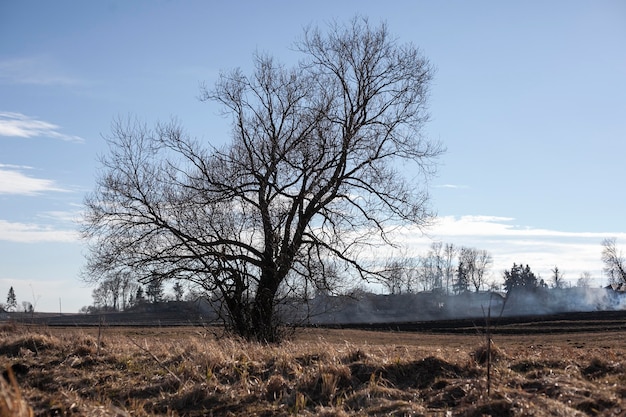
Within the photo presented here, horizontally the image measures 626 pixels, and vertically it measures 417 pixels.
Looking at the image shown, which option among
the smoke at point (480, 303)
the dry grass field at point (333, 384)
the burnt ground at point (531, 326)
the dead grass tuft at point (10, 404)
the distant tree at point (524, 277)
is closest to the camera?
the dead grass tuft at point (10, 404)

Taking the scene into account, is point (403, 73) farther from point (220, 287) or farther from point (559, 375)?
point (559, 375)

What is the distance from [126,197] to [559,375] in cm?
1334

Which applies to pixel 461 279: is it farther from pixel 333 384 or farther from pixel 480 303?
pixel 333 384

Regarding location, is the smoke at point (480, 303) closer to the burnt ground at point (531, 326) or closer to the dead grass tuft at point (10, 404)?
the burnt ground at point (531, 326)

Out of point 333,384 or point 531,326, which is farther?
point 531,326

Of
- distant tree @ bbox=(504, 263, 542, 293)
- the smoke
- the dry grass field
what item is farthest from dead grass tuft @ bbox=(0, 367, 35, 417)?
distant tree @ bbox=(504, 263, 542, 293)

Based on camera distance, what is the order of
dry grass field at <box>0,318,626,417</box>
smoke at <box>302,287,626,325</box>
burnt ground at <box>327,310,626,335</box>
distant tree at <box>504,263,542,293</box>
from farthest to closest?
distant tree at <box>504,263,542,293</box> → smoke at <box>302,287,626,325</box> → burnt ground at <box>327,310,626,335</box> → dry grass field at <box>0,318,626,417</box>

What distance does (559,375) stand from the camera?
6.93m

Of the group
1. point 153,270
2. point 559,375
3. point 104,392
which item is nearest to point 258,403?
point 104,392

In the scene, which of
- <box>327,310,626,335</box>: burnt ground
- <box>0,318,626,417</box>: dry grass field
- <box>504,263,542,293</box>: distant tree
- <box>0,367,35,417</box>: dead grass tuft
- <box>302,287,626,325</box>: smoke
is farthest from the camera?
<box>504,263,542,293</box>: distant tree

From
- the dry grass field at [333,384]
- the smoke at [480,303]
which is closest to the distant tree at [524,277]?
the smoke at [480,303]

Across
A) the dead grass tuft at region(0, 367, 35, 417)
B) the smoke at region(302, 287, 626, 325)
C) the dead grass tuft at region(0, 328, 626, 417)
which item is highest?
the dead grass tuft at region(0, 367, 35, 417)

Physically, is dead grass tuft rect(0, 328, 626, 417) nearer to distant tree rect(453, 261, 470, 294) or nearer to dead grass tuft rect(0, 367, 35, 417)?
dead grass tuft rect(0, 367, 35, 417)

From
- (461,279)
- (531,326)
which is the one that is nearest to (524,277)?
(461,279)
